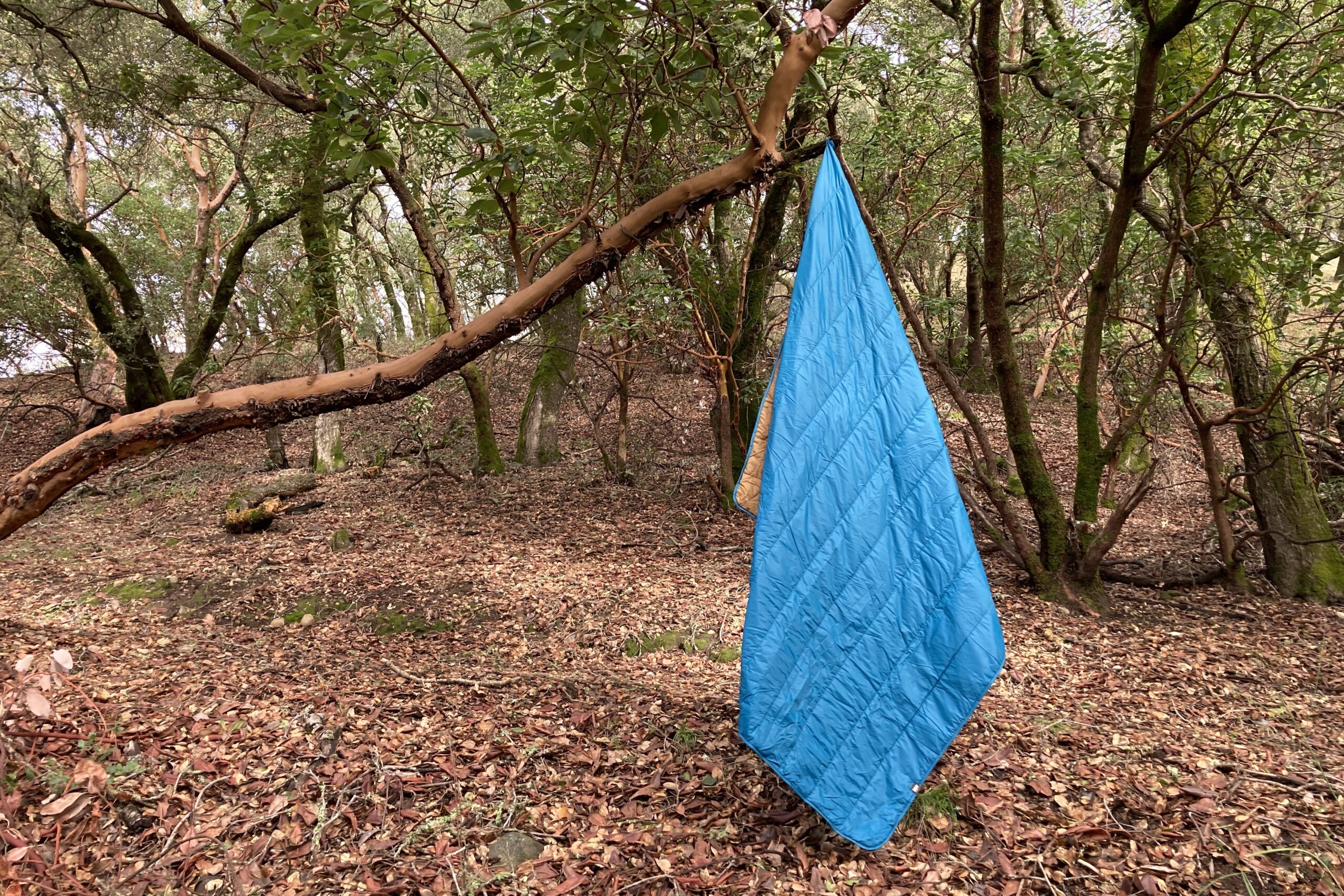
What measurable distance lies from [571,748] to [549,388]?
606 centimetres

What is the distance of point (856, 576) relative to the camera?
2.09 m

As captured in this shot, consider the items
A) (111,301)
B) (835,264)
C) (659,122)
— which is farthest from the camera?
(111,301)

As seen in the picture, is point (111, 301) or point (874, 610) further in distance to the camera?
point (111, 301)

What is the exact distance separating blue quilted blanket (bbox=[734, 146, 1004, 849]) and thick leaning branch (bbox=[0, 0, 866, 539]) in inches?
36.6

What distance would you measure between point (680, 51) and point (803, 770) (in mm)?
2634

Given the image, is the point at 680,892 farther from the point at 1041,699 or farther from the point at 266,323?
the point at 266,323

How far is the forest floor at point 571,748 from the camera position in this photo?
211cm

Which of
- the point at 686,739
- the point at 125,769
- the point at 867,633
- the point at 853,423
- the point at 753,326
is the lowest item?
the point at 686,739

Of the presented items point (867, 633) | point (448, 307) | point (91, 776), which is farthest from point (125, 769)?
point (448, 307)

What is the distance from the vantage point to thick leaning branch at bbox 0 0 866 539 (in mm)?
2912

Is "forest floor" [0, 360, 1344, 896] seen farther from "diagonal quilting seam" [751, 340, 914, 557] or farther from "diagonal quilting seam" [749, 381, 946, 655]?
"diagonal quilting seam" [751, 340, 914, 557]

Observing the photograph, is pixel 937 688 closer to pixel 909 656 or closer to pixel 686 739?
pixel 909 656

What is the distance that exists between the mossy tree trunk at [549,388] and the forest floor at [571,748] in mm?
3413

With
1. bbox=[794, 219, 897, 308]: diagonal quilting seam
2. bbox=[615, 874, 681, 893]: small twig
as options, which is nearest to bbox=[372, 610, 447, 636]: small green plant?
bbox=[615, 874, 681, 893]: small twig
